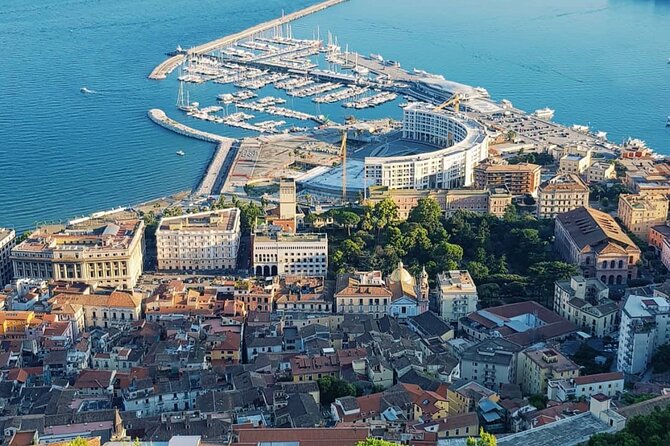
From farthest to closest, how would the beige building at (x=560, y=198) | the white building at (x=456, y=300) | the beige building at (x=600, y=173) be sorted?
the beige building at (x=600, y=173), the beige building at (x=560, y=198), the white building at (x=456, y=300)

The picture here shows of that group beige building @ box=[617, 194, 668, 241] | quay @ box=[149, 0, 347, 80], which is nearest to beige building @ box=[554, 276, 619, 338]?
beige building @ box=[617, 194, 668, 241]

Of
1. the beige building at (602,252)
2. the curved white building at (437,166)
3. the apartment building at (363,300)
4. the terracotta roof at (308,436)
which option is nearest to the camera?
the terracotta roof at (308,436)

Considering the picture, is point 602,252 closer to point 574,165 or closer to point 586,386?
point 586,386

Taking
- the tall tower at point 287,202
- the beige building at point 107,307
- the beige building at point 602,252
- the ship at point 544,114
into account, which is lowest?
the beige building at point 107,307

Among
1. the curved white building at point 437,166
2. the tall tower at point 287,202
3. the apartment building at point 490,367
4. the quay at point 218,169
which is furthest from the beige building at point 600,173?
the apartment building at point 490,367

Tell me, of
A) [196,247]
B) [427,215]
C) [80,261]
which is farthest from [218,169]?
[80,261]

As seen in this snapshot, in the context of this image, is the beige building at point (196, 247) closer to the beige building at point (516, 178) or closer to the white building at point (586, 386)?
the beige building at point (516, 178)
